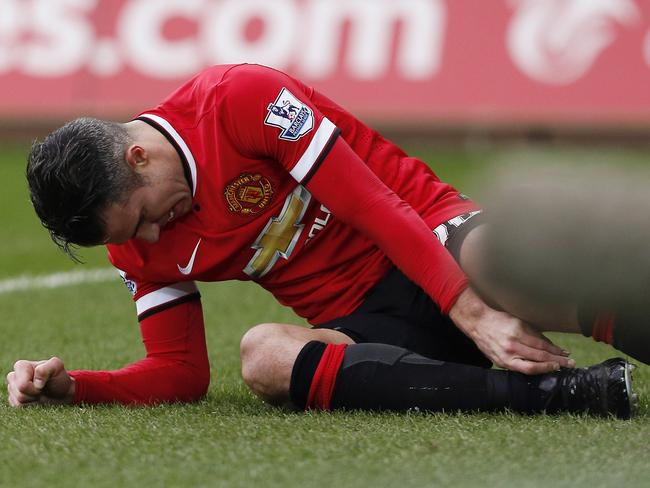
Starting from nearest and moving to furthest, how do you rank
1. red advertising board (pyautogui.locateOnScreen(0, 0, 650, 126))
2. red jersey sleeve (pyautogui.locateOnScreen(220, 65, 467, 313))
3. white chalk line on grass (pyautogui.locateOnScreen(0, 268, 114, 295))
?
red jersey sleeve (pyautogui.locateOnScreen(220, 65, 467, 313)), white chalk line on grass (pyautogui.locateOnScreen(0, 268, 114, 295)), red advertising board (pyautogui.locateOnScreen(0, 0, 650, 126))

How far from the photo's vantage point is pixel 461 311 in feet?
8.18

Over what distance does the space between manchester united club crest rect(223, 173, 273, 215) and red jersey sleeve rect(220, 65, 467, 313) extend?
0.19 feet

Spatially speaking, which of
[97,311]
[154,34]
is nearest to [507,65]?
[154,34]

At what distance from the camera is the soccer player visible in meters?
2.50

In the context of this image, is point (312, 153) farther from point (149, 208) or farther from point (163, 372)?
point (163, 372)

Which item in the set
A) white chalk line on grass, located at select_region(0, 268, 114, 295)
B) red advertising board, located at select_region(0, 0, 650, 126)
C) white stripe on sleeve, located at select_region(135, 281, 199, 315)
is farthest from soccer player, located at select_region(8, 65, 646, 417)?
red advertising board, located at select_region(0, 0, 650, 126)

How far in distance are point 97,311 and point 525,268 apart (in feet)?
7.91

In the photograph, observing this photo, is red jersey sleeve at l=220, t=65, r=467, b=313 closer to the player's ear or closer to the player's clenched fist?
the player's ear

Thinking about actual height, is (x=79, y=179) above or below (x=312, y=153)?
below

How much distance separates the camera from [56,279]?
512 cm

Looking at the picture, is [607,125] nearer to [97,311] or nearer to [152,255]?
[97,311]

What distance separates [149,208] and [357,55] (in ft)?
20.5

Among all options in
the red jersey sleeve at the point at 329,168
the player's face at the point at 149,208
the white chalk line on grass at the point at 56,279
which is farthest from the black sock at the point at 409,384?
the white chalk line on grass at the point at 56,279

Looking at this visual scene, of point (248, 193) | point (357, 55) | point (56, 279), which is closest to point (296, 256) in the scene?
point (248, 193)
